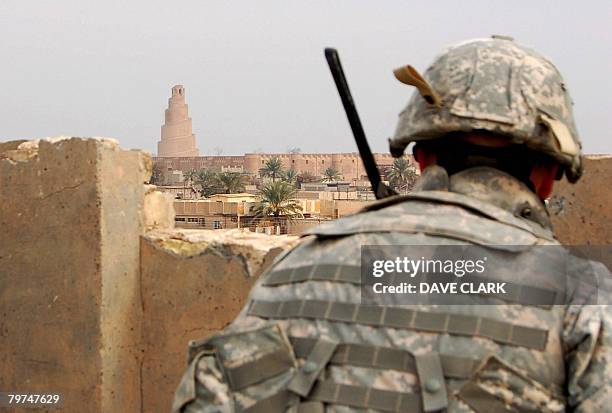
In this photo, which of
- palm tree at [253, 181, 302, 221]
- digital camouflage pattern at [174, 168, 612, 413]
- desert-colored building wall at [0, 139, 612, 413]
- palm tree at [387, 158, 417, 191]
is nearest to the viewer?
digital camouflage pattern at [174, 168, 612, 413]

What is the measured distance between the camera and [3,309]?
381 cm

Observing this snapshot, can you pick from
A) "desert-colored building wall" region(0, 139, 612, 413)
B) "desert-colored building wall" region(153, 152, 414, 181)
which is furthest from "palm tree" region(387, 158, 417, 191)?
"desert-colored building wall" region(0, 139, 612, 413)

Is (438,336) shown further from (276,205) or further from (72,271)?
(276,205)

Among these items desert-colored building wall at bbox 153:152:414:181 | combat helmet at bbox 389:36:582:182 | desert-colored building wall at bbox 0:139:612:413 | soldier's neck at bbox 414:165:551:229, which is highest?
combat helmet at bbox 389:36:582:182

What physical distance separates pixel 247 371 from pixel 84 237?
7.08 ft

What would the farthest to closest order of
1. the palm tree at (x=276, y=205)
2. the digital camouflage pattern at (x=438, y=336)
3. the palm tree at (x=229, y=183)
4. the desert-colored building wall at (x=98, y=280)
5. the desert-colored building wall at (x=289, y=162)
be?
1. the desert-colored building wall at (x=289, y=162)
2. the palm tree at (x=229, y=183)
3. the palm tree at (x=276, y=205)
4. the desert-colored building wall at (x=98, y=280)
5. the digital camouflage pattern at (x=438, y=336)

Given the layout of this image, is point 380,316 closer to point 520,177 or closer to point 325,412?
point 325,412

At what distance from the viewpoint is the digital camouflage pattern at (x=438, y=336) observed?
1.41 m

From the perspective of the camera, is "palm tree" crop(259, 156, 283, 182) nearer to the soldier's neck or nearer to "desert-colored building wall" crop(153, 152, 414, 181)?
"desert-colored building wall" crop(153, 152, 414, 181)

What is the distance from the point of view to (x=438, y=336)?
4.84 feet

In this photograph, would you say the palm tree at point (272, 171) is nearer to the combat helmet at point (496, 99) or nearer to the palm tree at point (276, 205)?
the palm tree at point (276, 205)

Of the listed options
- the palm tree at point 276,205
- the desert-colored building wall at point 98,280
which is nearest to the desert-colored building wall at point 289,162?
the palm tree at point 276,205

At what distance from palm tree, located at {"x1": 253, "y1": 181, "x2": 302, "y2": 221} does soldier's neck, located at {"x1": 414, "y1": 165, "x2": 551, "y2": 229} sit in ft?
78.0

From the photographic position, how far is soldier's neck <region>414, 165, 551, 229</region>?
1.72 m
